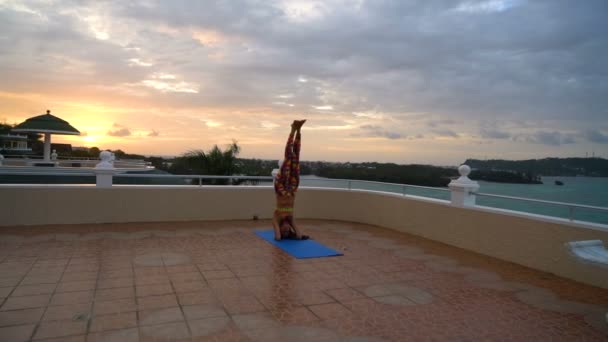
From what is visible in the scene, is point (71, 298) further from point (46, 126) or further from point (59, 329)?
point (46, 126)

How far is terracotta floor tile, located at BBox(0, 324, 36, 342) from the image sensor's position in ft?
10.2

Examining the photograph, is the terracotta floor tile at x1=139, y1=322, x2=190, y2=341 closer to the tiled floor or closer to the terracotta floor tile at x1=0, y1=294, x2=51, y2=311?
the tiled floor

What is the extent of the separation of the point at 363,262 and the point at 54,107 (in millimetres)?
18284

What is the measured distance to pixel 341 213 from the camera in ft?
31.7

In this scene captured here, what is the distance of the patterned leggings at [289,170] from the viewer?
7367mm

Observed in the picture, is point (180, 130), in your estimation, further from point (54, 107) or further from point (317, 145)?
point (54, 107)

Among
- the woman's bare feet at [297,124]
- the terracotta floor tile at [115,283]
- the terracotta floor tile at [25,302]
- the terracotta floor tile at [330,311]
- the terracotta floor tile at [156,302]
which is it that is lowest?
the terracotta floor tile at [330,311]

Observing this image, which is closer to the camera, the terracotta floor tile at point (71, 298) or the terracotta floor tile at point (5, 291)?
the terracotta floor tile at point (71, 298)

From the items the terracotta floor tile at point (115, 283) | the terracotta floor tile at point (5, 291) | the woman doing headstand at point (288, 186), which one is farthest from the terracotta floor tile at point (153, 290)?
the woman doing headstand at point (288, 186)

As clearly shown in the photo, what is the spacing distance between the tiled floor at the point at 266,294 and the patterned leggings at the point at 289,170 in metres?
1.10

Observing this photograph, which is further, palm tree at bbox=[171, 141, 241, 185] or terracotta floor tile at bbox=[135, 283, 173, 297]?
palm tree at bbox=[171, 141, 241, 185]

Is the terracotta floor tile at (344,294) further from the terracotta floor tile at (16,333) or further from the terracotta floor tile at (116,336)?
the terracotta floor tile at (16,333)

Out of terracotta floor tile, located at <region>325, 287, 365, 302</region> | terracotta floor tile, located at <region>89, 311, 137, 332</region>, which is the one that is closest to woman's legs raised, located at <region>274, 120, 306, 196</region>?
terracotta floor tile, located at <region>325, 287, 365, 302</region>

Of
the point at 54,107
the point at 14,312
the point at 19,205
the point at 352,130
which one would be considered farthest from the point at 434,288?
the point at 54,107
